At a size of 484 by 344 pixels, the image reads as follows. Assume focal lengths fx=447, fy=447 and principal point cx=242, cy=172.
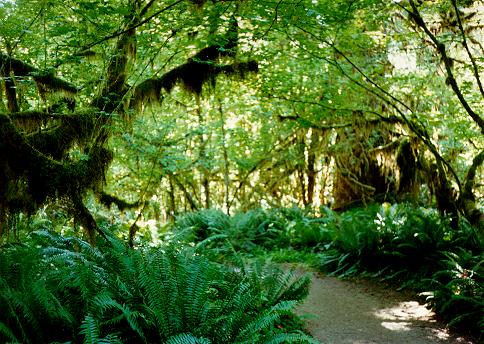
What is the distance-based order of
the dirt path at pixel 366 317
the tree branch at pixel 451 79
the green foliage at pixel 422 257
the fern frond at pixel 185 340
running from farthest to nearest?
the green foliage at pixel 422 257 → the tree branch at pixel 451 79 → the dirt path at pixel 366 317 → the fern frond at pixel 185 340

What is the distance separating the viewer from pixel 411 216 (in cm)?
916

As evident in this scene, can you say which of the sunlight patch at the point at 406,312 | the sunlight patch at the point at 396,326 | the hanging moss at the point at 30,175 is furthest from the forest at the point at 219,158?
the sunlight patch at the point at 396,326

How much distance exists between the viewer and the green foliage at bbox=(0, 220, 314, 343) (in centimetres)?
346

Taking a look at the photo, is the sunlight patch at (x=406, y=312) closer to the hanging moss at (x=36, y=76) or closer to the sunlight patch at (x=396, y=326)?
the sunlight patch at (x=396, y=326)

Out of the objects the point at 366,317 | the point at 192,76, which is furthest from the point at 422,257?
the point at 192,76

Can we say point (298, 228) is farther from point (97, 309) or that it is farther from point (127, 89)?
point (97, 309)

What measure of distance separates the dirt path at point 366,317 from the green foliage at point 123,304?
186 centimetres

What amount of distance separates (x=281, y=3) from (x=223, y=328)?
3.52m

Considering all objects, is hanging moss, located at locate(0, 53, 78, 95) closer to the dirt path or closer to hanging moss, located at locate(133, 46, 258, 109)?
hanging moss, located at locate(133, 46, 258, 109)

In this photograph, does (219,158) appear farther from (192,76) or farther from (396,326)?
(396,326)

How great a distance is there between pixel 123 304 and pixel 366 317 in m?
4.19

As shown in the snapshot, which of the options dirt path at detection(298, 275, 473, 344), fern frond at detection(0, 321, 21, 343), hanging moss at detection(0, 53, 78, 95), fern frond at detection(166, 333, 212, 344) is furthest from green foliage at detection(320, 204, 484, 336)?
hanging moss at detection(0, 53, 78, 95)

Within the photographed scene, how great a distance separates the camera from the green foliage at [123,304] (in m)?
3.46

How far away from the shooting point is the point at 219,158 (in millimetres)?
14891
